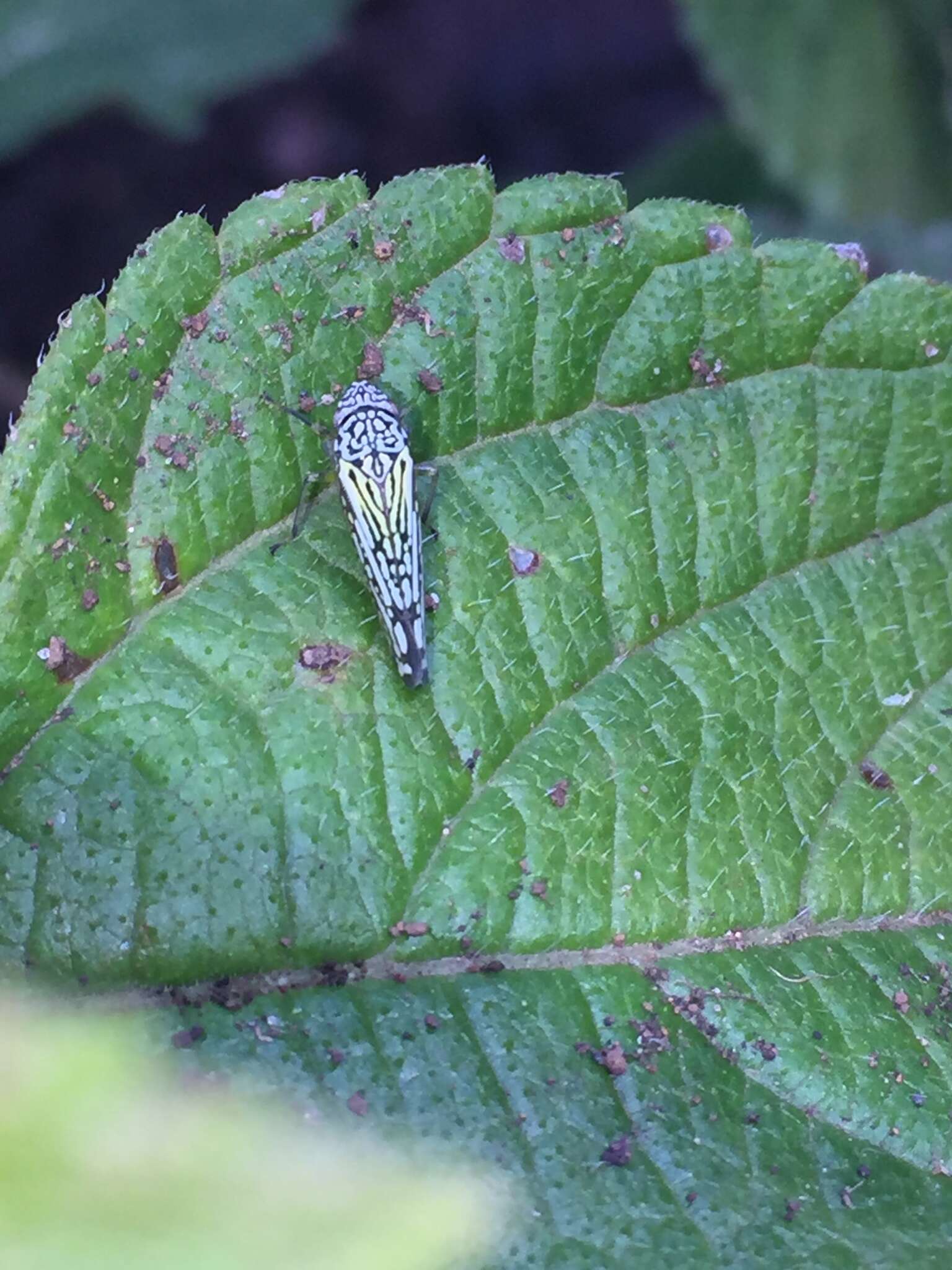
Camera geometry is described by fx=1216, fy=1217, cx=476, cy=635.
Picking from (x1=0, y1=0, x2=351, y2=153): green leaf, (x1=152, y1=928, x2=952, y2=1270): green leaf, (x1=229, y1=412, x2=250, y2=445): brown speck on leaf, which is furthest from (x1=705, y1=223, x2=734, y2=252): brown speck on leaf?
(x1=0, y1=0, x2=351, y2=153): green leaf

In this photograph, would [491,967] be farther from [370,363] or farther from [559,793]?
[370,363]

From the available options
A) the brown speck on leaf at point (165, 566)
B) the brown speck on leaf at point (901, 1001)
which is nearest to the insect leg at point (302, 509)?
the brown speck on leaf at point (165, 566)

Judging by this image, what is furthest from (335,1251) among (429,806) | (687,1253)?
(429,806)

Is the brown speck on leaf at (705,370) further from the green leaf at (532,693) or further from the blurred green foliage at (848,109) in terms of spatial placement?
the blurred green foliage at (848,109)

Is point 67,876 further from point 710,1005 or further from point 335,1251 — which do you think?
point 335,1251

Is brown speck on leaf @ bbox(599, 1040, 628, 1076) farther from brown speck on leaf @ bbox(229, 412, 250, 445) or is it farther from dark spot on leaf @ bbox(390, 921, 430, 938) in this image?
brown speck on leaf @ bbox(229, 412, 250, 445)

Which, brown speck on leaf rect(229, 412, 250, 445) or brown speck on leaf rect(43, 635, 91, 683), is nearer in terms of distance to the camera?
brown speck on leaf rect(43, 635, 91, 683)

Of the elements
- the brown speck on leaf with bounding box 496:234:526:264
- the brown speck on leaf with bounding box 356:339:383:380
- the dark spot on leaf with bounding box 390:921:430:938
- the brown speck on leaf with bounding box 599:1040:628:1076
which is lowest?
the brown speck on leaf with bounding box 599:1040:628:1076
